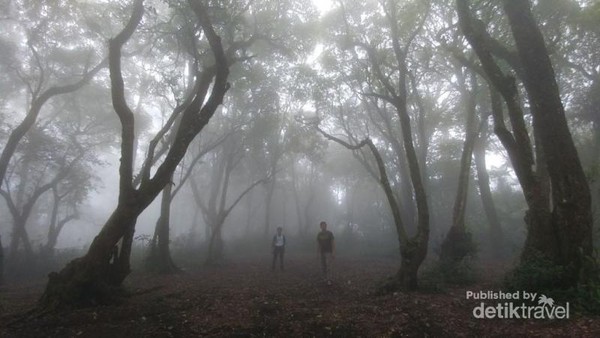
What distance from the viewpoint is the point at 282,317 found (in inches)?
314

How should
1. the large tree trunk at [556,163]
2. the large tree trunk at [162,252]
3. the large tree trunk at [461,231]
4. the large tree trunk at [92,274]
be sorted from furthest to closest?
1. the large tree trunk at [162,252]
2. the large tree trunk at [461,231]
3. the large tree trunk at [92,274]
4. the large tree trunk at [556,163]

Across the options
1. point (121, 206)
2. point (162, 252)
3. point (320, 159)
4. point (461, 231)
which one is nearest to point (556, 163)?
point (461, 231)

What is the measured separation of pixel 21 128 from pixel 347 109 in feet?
65.0

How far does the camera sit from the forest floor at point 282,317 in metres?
6.88

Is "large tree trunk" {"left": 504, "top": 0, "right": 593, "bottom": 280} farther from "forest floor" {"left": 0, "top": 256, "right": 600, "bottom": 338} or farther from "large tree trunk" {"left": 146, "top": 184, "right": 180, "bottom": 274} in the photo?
"large tree trunk" {"left": 146, "top": 184, "right": 180, "bottom": 274}

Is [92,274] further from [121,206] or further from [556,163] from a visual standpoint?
[556,163]

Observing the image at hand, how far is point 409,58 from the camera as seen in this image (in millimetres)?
19438

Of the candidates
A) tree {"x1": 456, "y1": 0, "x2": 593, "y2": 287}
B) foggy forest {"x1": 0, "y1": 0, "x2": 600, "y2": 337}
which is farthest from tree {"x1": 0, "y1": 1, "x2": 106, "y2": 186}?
tree {"x1": 456, "y1": 0, "x2": 593, "y2": 287}

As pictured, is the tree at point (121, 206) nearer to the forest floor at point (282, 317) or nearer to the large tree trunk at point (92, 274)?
the large tree trunk at point (92, 274)

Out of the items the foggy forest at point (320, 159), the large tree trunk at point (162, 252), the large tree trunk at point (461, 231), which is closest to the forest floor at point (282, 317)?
the foggy forest at point (320, 159)

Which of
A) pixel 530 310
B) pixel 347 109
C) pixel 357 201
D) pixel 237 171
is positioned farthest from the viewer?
pixel 357 201

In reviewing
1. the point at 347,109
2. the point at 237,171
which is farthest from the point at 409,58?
the point at 237,171

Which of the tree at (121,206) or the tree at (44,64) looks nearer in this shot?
the tree at (121,206)

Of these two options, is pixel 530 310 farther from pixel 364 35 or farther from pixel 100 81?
pixel 100 81
